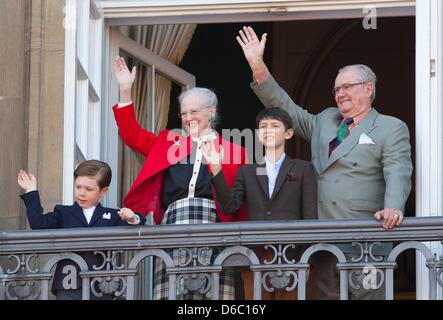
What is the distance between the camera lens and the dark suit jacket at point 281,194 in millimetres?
9516

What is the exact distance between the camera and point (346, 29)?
50.3ft

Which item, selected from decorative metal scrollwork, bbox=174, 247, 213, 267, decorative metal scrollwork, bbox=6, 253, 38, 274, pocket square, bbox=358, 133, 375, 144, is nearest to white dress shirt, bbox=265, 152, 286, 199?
pocket square, bbox=358, 133, 375, 144

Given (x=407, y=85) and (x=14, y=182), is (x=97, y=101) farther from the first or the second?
(x=407, y=85)

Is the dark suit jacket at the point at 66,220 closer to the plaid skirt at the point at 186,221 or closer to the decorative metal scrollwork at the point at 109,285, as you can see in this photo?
the decorative metal scrollwork at the point at 109,285

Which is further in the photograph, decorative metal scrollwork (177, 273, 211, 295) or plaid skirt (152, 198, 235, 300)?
plaid skirt (152, 198, 235, 300)

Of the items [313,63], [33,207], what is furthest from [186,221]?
[313,63]

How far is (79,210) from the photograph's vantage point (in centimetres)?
950

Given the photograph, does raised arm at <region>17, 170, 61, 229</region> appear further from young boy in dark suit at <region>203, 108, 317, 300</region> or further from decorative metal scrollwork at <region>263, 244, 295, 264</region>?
decorative metal scrollwork at <region>263, 244, 295, 264</region>

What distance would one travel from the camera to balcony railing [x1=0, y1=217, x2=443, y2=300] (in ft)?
29.5

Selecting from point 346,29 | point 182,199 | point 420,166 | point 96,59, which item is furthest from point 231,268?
point 346,29

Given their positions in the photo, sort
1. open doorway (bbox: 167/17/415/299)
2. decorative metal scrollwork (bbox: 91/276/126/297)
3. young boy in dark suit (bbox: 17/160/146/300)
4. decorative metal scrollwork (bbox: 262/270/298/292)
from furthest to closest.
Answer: open doorway (bbox: 167/17/415/299) < young boy in dark suit (bbox: 17/160/146/300) < decorative metal scrollwork (bbox: 91/276/126/297) < decorative metal scrollwork (bbox: 262/270/298/292)

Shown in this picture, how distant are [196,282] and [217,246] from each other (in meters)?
0.23

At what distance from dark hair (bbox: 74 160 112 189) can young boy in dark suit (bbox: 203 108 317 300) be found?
63 cm

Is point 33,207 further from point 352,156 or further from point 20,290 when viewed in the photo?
point 352,156
